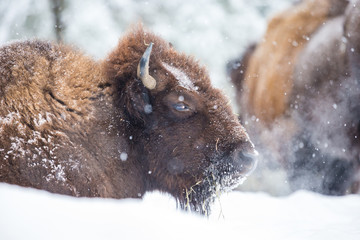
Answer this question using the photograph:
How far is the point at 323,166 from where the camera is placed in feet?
18.5

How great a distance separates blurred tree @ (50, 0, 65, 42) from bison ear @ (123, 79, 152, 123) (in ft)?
15.6

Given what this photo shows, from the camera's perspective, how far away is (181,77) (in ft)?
9.15

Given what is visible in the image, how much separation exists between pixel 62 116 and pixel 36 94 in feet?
0.75

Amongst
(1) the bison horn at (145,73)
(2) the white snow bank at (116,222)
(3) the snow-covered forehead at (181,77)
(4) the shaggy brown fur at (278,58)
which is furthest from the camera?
(4) the shaggy brown fur at (278,58)

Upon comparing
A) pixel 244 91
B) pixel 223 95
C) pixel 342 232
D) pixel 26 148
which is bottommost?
pixel 342 232

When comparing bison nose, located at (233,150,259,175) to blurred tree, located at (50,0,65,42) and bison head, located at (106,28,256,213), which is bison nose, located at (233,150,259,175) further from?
blurred tree, located at (50,0,65,42)

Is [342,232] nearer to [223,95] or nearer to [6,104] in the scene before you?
[223,95]

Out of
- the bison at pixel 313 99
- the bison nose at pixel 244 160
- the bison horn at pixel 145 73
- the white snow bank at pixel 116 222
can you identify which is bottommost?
the white snow bank at pixel 116 222

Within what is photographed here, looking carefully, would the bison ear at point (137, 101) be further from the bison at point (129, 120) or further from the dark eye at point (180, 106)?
the dark eye at point (180, 106)

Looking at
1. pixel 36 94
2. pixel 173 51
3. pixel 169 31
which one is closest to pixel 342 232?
pixel 173 51

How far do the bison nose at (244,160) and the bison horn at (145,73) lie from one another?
854mm

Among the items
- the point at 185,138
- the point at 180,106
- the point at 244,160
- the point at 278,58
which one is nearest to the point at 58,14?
the point at 278,58

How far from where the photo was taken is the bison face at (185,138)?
2645 millimetres

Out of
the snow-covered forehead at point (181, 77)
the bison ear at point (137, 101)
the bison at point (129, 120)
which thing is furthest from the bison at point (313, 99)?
the bison ear at point (137, 101)
